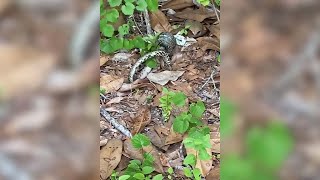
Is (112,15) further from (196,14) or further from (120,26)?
(196,14)

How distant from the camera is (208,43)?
1230 millimetres

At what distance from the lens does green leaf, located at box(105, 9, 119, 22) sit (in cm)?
112

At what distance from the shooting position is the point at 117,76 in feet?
4.11

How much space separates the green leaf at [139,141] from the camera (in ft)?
3.94

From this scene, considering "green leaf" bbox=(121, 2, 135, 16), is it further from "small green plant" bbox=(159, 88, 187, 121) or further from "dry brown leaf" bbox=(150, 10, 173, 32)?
"small green plant" bbox=(159, 88, 187, 121)

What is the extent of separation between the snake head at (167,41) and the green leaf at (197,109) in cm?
14

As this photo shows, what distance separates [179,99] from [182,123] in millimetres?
57
